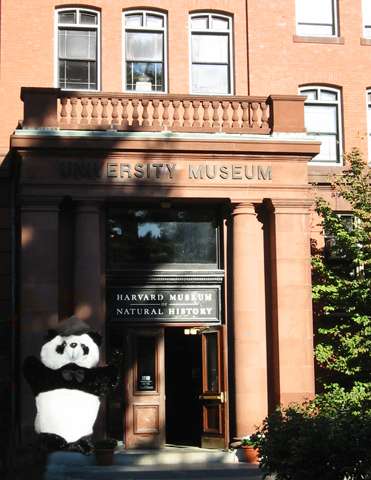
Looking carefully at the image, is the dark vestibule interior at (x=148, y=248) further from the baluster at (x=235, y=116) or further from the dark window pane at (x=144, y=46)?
the dark window pane at (x=144, y=46)

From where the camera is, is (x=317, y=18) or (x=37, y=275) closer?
(x=37, y=275)

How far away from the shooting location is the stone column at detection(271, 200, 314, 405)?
1673 centimetres

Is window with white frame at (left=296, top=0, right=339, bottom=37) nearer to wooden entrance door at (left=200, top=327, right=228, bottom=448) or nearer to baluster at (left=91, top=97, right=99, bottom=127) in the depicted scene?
baluster at (left=91, top=97, right=99, bottom=127)

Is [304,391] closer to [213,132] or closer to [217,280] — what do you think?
[217,280]

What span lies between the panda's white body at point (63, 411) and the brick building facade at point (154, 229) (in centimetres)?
179

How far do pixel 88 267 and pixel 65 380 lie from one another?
317cm

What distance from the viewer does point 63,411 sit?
1390 centimetres

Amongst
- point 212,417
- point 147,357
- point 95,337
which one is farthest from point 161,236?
point 95,337

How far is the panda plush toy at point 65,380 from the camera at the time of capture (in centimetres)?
1380

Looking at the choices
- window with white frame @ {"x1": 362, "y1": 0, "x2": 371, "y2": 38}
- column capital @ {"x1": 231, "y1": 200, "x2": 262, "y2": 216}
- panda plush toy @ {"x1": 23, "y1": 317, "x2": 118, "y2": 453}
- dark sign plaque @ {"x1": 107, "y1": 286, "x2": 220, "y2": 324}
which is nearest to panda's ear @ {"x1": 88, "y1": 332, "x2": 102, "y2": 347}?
panda plush toy @ {"x1": 23, "y1": 317, "x2": 118, "y2": 453}

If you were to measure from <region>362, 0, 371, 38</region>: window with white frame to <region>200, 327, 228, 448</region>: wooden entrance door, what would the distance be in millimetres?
8740

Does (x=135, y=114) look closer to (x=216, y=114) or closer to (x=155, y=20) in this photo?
(x=216, y=114)

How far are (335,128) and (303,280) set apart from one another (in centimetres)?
537

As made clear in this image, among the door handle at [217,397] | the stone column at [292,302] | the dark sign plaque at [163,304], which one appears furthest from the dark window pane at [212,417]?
the dark sign plaque at [163,304]
